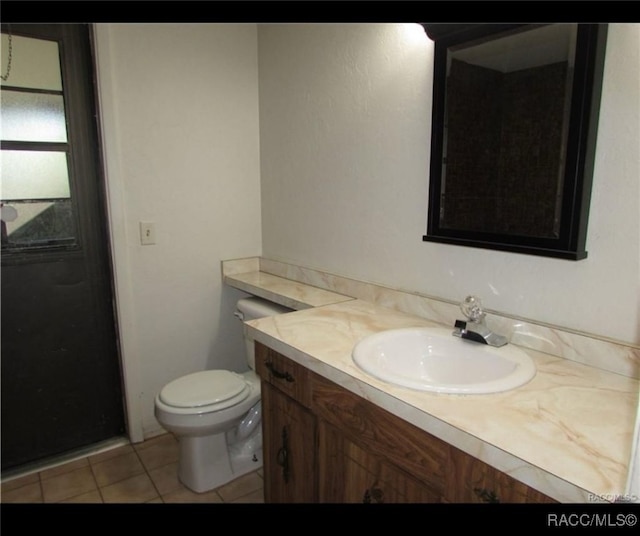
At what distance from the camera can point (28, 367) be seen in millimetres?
1930

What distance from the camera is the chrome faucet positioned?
1277 millimetres

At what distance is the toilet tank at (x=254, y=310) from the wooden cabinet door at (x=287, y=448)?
20.6 inches

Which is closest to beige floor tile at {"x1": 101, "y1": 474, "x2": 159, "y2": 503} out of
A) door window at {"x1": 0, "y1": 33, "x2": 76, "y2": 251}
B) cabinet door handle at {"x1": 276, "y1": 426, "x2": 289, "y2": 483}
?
cabinet door handle at {"x1": 276, "y1": 426, "x2": 289, "y2": 483}

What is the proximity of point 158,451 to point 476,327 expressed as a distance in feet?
5.55

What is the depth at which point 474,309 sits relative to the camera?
130cm

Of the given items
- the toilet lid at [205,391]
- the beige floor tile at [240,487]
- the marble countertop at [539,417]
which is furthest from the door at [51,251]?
the marble countertop at [539,417]

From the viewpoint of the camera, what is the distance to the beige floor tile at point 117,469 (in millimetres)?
1933

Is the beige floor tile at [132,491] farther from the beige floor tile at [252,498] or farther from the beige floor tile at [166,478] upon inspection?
the beige floor tile at [252,498]

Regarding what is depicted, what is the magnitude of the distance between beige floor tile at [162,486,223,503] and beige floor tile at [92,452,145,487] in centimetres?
25

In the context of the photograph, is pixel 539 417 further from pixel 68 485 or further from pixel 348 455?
pixel 68 485

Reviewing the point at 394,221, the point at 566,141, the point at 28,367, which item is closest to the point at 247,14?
the point at 566,141

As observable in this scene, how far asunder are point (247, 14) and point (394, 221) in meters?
1.09
